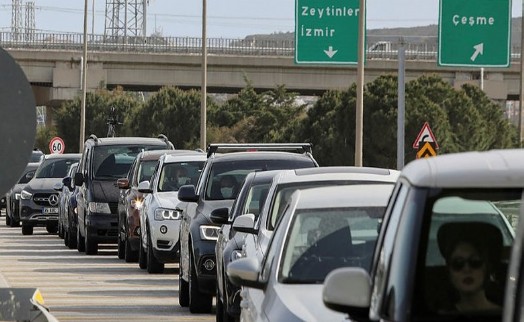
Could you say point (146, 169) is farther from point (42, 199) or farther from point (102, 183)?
point (42, 199)

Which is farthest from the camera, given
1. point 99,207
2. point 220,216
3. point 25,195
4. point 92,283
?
point 25,195

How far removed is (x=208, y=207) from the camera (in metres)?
19.0

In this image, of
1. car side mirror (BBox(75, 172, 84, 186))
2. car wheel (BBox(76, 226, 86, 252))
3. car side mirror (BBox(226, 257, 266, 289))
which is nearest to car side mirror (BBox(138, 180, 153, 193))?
car side mirror (BBox(75, 172, 84, 186))

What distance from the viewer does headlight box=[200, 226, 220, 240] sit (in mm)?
18328

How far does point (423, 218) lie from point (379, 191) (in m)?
5.16

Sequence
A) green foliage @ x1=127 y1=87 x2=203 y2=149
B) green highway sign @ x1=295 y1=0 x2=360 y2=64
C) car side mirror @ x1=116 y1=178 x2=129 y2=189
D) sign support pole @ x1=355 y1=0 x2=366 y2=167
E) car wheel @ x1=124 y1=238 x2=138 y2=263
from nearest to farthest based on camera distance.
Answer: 1. car wheel @ x1=124 y1=238 x2=138 y2=263
2. car side mirror @ x1=116 y1=178 x2=129 y2=189
3. sign support pole @ x1=355 y1=0 x2=366 y2=167
4. green highway sign @ x1=295 y1=0 x2=360 y2=64
5. green foliage @ x1=127 y1=87 x2=203 y2=149

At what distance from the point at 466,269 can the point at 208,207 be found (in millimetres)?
13065

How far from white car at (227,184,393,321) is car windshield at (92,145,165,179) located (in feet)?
66.3

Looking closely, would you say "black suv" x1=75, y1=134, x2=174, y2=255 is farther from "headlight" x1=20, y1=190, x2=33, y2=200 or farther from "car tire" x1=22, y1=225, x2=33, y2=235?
"car tire" x1=22, y1=225, x2=33, y2=235

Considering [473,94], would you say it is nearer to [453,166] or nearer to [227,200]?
[227,200]

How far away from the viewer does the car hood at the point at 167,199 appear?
2455 cm

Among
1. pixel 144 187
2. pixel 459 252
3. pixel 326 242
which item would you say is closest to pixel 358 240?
pixel 326 242

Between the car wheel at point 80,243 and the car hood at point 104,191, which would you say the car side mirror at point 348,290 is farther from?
the car wheel at point 80,243

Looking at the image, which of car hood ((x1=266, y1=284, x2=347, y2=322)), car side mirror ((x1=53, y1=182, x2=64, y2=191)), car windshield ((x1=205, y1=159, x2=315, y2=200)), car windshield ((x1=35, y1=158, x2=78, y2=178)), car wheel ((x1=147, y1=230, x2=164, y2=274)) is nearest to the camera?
car hood ((x1=266, y1=284, x2=347, y2=322))
